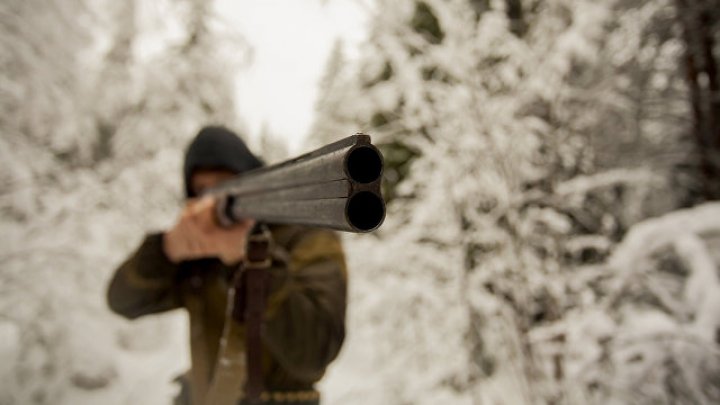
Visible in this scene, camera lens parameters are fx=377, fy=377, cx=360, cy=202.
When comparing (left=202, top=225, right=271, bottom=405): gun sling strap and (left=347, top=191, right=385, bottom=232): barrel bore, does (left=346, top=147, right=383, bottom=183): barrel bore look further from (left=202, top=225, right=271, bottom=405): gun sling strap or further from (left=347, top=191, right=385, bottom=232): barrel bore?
(left=202, top=225, right=271, bottom=405): gun sling strap

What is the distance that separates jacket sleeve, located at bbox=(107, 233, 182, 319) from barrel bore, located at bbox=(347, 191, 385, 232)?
1757 mm

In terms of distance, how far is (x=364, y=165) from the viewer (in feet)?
2.10

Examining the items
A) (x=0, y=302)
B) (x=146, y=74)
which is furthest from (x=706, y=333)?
(x=146, y=74)

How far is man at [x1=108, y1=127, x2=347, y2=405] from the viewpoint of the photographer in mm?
1586

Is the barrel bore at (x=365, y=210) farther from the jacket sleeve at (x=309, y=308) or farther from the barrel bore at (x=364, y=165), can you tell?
the jacket sleeve at (x=309, y=308)

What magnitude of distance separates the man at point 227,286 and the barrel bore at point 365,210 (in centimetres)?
96

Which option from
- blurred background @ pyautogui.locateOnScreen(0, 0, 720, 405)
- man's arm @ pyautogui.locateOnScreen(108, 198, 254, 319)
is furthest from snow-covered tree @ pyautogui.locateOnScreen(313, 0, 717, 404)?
man's arm @ pyautogui.locateOnScreen(108, 198, 254, 319)

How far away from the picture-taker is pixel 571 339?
2604 mm

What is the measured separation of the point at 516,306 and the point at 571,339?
0.46 metres

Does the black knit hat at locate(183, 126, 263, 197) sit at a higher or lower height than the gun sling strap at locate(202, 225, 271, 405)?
higher

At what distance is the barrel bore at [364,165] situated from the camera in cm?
63

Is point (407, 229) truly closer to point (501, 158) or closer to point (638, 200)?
point (501, 158)

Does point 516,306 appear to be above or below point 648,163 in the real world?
below

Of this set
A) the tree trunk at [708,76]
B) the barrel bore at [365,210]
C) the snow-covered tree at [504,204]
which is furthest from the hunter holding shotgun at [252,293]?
the tree trunk at [708,76]
